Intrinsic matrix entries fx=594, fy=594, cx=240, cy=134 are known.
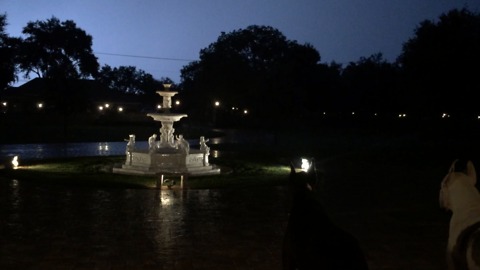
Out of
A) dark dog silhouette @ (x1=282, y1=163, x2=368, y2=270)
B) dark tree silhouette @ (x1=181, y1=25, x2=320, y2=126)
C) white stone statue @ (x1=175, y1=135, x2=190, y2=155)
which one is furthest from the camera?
dark tree silhouette @ (x1=181, y1=25, x2=320, y2=126)

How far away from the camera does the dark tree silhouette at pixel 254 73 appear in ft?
154

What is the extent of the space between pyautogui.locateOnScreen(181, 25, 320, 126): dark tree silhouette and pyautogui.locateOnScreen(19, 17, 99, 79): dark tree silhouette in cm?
1469

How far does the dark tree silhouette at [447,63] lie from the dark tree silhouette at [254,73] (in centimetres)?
1127

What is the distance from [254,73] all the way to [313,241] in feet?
208

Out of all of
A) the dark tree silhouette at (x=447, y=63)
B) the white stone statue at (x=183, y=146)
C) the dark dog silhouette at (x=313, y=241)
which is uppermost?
the dark tree silhouette at (x=447, y=63)

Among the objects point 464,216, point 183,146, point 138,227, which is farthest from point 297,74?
point 464,216

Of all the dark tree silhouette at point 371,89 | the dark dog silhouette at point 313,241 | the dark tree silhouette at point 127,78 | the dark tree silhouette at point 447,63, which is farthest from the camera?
the dark tree silhouette at point 127,78

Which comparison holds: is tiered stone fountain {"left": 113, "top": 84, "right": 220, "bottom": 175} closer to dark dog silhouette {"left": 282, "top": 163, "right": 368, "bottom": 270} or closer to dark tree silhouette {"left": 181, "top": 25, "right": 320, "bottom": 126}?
dark dog silhouette {"left": 282, "top": 163, "right": 368, "bottom": 270}

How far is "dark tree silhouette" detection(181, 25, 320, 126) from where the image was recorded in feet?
154

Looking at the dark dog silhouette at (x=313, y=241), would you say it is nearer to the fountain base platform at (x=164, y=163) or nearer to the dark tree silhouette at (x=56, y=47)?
the fountain base platform at (x=164, y=163)

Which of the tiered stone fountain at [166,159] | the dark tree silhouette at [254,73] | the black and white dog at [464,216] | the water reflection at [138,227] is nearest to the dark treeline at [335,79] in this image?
the dark tree silhouette at [254,73]

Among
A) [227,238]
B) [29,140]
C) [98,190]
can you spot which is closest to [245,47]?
[29,140]

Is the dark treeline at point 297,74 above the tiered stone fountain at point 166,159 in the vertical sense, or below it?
above

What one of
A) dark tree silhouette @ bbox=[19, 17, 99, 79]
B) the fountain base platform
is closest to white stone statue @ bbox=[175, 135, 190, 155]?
the fountain base platform
